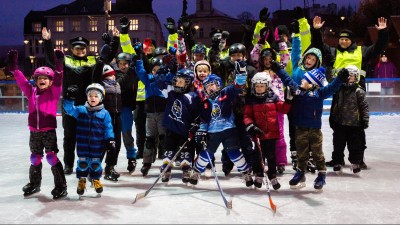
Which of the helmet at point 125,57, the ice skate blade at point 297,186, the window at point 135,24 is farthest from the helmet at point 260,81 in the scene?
the window at point 135,24

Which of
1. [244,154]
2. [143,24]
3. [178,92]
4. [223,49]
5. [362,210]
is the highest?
[143,24]

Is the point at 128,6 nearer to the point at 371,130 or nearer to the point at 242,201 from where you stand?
the point at 371,130

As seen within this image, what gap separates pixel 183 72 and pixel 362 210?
2.47 m

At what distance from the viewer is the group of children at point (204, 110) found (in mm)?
4957

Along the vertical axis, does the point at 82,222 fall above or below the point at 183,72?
below

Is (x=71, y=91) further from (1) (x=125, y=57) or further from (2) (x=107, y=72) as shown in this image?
(1) (x=125, y=57)

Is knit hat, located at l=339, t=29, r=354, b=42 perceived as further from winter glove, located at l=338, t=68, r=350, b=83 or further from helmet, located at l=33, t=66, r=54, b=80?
helmet, located at l=33, t=66, r=54, b=80

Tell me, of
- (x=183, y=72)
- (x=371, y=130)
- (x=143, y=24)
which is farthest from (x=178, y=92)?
(x=143, y=24)

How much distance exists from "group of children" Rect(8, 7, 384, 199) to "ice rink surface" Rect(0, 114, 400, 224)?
0.18 metres

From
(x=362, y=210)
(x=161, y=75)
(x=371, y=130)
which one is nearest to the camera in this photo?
(x=362, y=210)

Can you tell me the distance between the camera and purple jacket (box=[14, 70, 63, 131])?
487 centimetres

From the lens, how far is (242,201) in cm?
479

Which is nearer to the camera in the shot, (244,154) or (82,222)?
(82,222)

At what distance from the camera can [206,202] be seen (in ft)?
15.6
